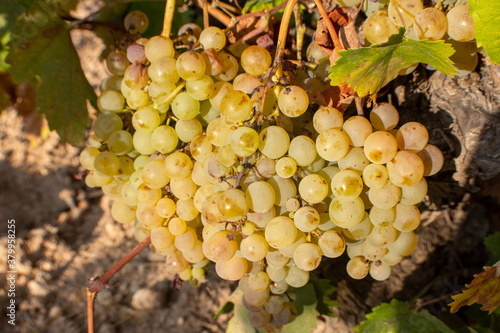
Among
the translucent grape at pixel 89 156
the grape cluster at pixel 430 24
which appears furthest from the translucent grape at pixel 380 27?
the translucent grape at pixel 89 156

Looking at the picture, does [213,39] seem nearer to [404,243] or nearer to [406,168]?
[406,168]

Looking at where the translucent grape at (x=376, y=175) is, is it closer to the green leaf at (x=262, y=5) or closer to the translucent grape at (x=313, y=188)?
the translucent grape at (x=313, y=188)

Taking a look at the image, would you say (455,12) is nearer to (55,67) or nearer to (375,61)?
(375,61)

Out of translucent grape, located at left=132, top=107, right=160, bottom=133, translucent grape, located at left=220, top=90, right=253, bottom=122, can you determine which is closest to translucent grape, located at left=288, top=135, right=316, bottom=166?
translucent grape, located at left=220, top=90, right=253, bottom=122

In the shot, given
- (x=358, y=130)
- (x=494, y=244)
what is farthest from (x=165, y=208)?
(x=494, y=244)

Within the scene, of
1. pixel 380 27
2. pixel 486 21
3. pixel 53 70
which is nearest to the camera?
pixel 486 21
